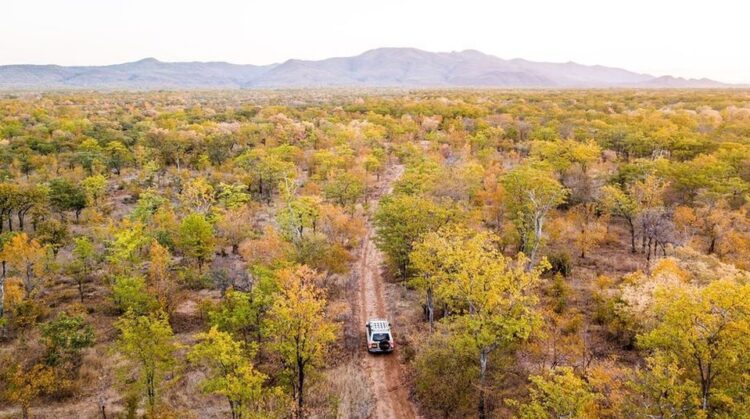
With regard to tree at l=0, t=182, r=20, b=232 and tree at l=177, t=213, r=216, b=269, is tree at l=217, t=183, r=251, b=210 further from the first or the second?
tree at l=0, t=182, r=20, b=232

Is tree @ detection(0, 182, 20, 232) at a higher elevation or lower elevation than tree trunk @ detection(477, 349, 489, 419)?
higher

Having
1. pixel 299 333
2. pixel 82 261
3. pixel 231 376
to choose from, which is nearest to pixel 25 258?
pixel 82 261

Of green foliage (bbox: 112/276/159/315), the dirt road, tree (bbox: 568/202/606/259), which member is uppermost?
tree (bbox: 568/202/606/259)

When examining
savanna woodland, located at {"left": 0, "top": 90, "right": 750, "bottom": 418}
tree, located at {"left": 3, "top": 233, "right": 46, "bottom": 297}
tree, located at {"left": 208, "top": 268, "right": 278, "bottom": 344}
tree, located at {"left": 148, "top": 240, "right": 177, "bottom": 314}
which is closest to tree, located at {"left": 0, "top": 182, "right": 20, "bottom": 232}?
savanna woodland, located at {"left": 0, "top": 90, "right": 750, "bottom": 418}

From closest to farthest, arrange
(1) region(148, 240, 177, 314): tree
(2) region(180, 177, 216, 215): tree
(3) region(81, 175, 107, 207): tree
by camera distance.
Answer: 1. (1) region(148, 240, 177, 314): tree
2. (2) region(180, 177, 216, 215): tree
3. (3) region(81, 175, 107, 207): tree

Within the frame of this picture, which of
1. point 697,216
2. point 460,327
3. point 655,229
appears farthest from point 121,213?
point 697,216

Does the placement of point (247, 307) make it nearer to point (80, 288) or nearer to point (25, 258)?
point (80, 288)

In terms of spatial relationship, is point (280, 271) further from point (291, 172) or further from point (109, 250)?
point (291, 172)
